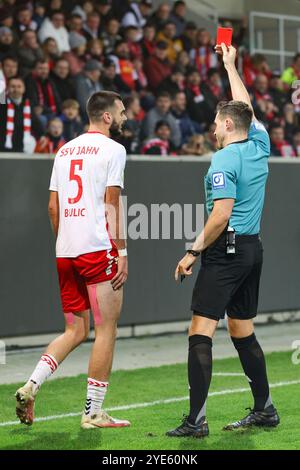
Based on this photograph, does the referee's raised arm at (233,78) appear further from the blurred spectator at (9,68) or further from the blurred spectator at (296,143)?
the blurred spectator at (296,143)

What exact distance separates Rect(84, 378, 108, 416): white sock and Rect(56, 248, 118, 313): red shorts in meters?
0.53

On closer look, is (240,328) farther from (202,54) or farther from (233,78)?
(202,54)

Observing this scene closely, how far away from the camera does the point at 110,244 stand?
24.4 feet

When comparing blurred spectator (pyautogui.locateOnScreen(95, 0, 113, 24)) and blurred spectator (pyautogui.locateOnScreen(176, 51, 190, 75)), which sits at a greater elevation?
blurred spectator (pyautogui.locateOnScreen(95, 0, 113, 24))

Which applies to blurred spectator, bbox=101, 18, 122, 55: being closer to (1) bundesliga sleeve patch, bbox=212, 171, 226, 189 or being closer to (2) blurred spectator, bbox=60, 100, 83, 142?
(2) blurred spectator, bbox=60, 100, 83, 142

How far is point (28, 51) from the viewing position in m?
15.4

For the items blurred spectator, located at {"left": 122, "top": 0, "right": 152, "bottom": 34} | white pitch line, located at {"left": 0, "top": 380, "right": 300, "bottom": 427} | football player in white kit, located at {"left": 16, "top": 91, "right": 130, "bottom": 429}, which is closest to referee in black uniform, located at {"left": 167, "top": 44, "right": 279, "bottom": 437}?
football player in white kit, located at {"left": 16, "top": 91, "right": 130, "bottom": 429}

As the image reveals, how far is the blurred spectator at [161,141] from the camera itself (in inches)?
592

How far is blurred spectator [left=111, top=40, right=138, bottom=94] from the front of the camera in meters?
16.7

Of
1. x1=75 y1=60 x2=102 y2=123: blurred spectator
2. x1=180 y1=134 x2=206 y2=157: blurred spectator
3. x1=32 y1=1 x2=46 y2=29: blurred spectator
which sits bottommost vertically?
x1=180 y1=134 x2=206 y2=157: blurred spectator

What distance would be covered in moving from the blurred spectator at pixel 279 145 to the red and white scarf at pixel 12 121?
16.8 feet

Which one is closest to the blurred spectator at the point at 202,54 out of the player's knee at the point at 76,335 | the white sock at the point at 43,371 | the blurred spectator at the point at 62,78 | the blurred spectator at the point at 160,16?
the blurred spectator at the point at 160,16
